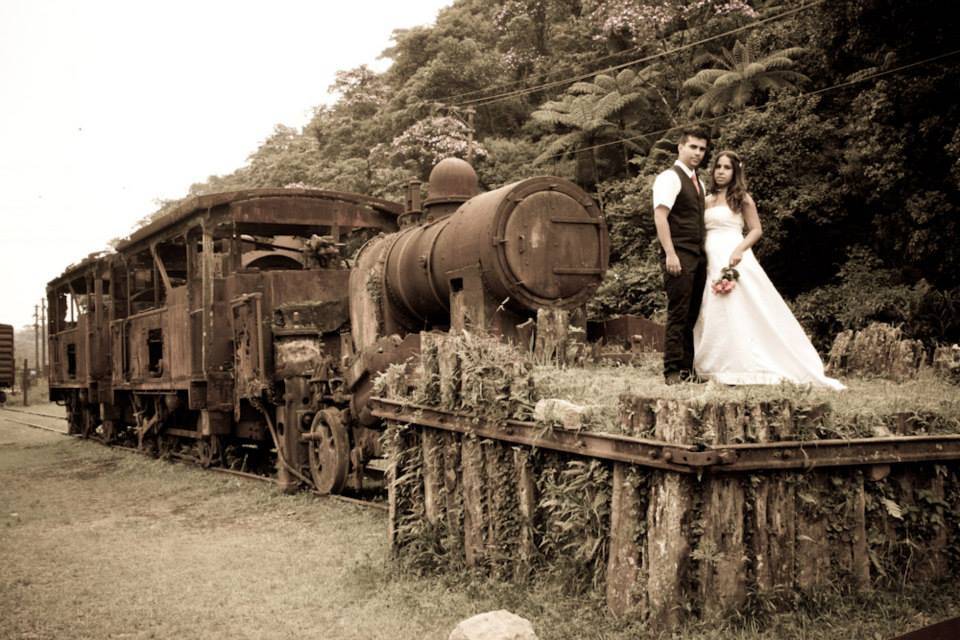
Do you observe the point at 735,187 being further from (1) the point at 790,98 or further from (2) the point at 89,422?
(2) the point at 89,422

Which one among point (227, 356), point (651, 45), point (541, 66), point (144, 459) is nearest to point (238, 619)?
point (227, 356)

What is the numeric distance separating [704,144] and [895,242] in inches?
441

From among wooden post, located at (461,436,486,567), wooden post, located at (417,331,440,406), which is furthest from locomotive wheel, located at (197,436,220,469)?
wooden post, located at (461,436,486,567)

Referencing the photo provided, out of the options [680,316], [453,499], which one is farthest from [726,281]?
[453,499]

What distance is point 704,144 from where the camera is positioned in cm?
574

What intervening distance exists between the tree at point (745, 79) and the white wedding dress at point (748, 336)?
13.8 m

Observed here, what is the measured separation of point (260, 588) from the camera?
5855mm

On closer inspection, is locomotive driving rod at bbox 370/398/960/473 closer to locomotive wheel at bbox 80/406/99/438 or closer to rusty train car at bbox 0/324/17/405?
locomotive wheel at bbox 80/406/99/438

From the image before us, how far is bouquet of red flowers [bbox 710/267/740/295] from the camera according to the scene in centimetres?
555

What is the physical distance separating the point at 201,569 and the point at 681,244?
4054 mm

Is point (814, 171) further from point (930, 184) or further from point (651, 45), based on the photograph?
point (651, 45)

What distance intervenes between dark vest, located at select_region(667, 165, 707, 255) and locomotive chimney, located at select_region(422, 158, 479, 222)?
134 inches

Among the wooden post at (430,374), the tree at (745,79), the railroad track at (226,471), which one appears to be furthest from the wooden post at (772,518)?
the tree at (745,79)

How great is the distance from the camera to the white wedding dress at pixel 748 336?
552 centimetres
